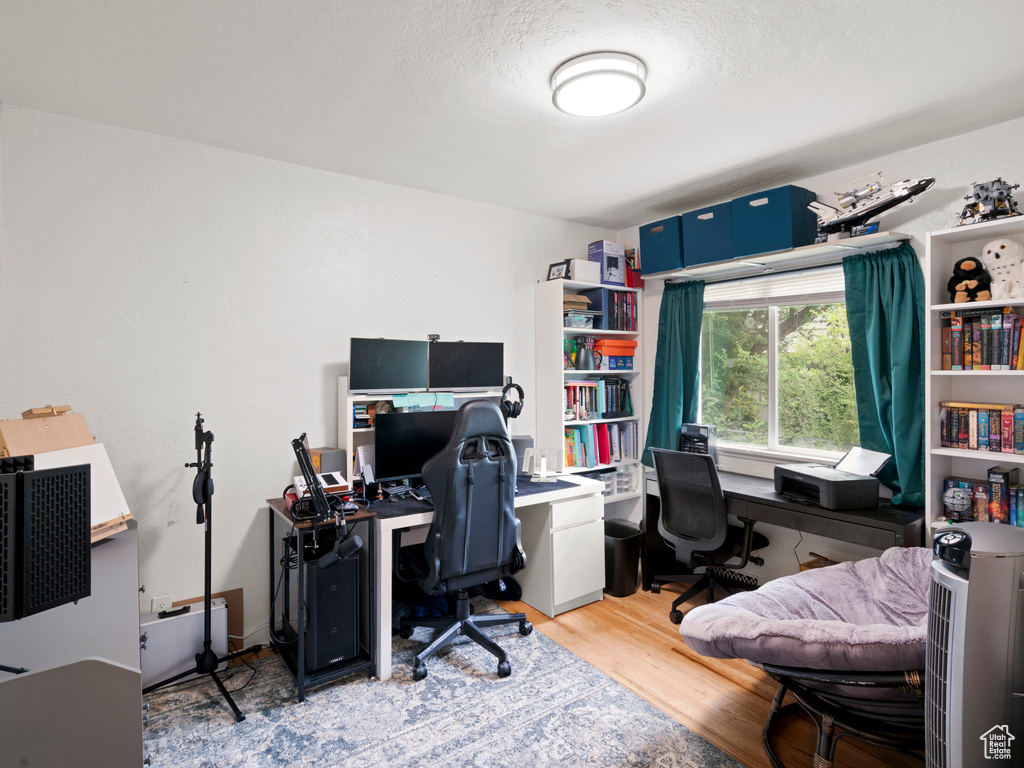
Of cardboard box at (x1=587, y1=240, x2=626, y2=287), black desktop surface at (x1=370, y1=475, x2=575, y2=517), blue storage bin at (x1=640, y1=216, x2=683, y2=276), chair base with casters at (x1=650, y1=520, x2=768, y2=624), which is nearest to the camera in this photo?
black desktop surface at (x1=370, y1=475, x2=575, y2=517)

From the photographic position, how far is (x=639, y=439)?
13.9 feet

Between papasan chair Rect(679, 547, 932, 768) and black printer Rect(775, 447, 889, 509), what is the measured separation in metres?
0.53

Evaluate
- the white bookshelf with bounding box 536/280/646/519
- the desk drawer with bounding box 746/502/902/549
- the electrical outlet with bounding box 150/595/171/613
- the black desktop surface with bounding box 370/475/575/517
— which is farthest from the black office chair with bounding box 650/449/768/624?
the electrical outlet with bounding box 150/595/171/613

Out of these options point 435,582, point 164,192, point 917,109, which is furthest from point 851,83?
point 164,192

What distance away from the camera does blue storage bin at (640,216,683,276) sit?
3.62m

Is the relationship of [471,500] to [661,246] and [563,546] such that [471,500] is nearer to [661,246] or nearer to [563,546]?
[563,546]

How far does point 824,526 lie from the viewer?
9.07 feet

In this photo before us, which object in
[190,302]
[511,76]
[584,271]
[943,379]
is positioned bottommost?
[943,379]

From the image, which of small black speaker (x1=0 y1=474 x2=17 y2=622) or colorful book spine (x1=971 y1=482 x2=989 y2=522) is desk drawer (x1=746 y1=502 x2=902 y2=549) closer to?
colorful book spine (x1=971 y1=482 x2=989 y2=522)

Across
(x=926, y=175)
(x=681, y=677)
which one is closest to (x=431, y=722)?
(x=681, y=677)

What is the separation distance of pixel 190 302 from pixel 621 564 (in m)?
2.81

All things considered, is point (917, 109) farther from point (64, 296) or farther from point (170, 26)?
point (64, 296)

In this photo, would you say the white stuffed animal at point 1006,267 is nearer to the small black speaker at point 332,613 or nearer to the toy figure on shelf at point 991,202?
the toy figure on shelf at point 991,202

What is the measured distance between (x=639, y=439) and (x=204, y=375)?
9.73ft
